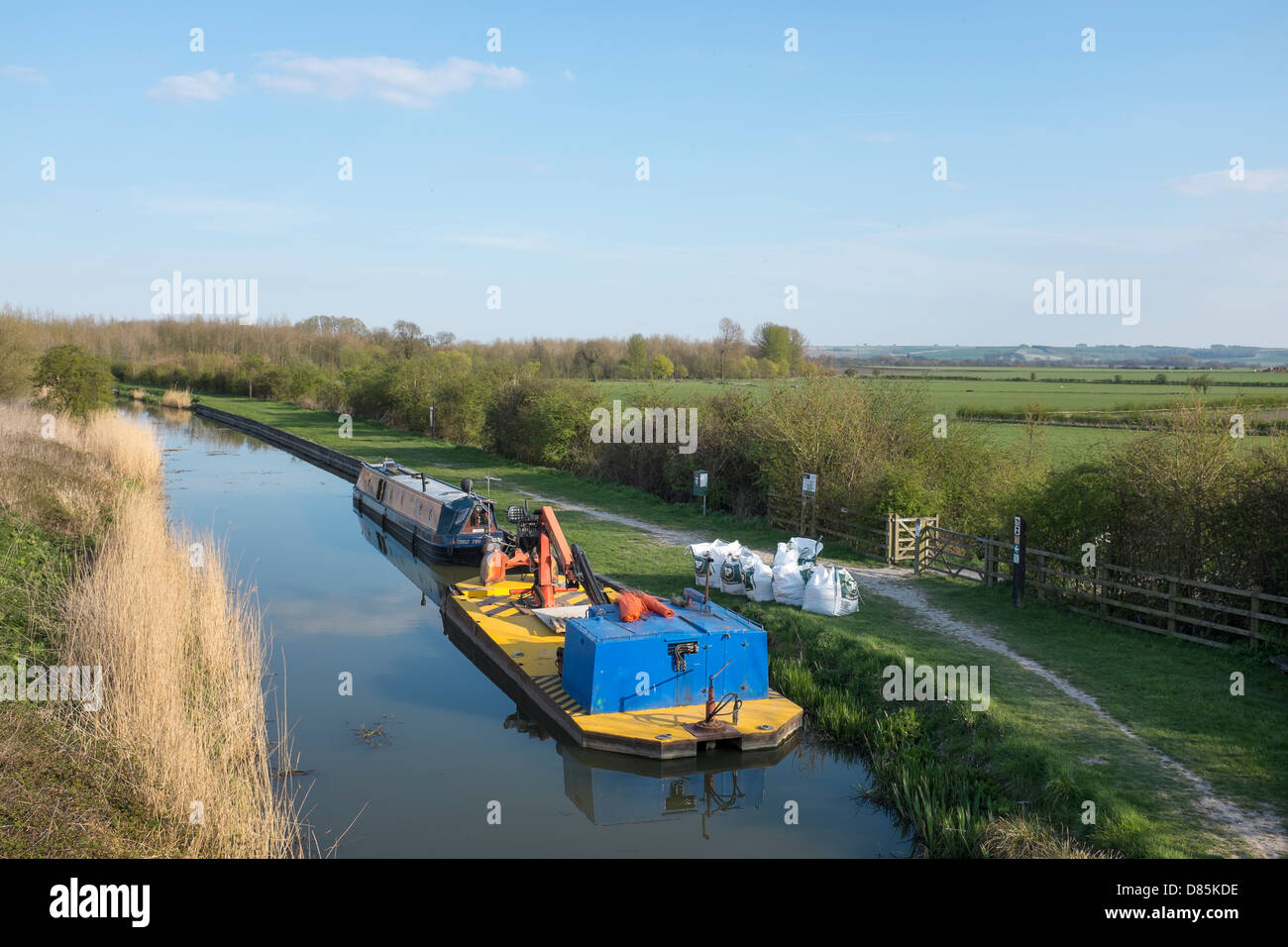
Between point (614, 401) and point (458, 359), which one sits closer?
point (614, 401)

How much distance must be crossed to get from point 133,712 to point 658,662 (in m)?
6.09

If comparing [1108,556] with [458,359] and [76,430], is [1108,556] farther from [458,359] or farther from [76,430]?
[458,359]

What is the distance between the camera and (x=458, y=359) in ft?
203

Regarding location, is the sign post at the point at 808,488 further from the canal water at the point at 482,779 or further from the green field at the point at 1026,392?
the canal water at the point at 482,779

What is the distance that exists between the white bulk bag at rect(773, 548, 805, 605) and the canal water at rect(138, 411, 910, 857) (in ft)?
13.2

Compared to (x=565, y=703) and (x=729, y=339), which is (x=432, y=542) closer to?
(x=565, y=703)

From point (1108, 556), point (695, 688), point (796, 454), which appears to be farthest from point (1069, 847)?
point (796, 454)

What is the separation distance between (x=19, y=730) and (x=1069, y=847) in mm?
10055

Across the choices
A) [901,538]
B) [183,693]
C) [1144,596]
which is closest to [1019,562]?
[1144,596]

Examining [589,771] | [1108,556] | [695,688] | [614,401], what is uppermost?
[614,401]

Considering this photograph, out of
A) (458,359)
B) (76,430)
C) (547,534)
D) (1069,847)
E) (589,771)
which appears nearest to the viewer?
(1069,847)

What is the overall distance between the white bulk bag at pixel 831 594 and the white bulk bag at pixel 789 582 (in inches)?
14.9

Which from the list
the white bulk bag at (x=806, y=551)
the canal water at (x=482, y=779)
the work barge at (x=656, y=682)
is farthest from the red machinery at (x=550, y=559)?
the white bulk bag at (x=806, y=551)

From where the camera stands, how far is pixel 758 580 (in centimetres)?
1750
